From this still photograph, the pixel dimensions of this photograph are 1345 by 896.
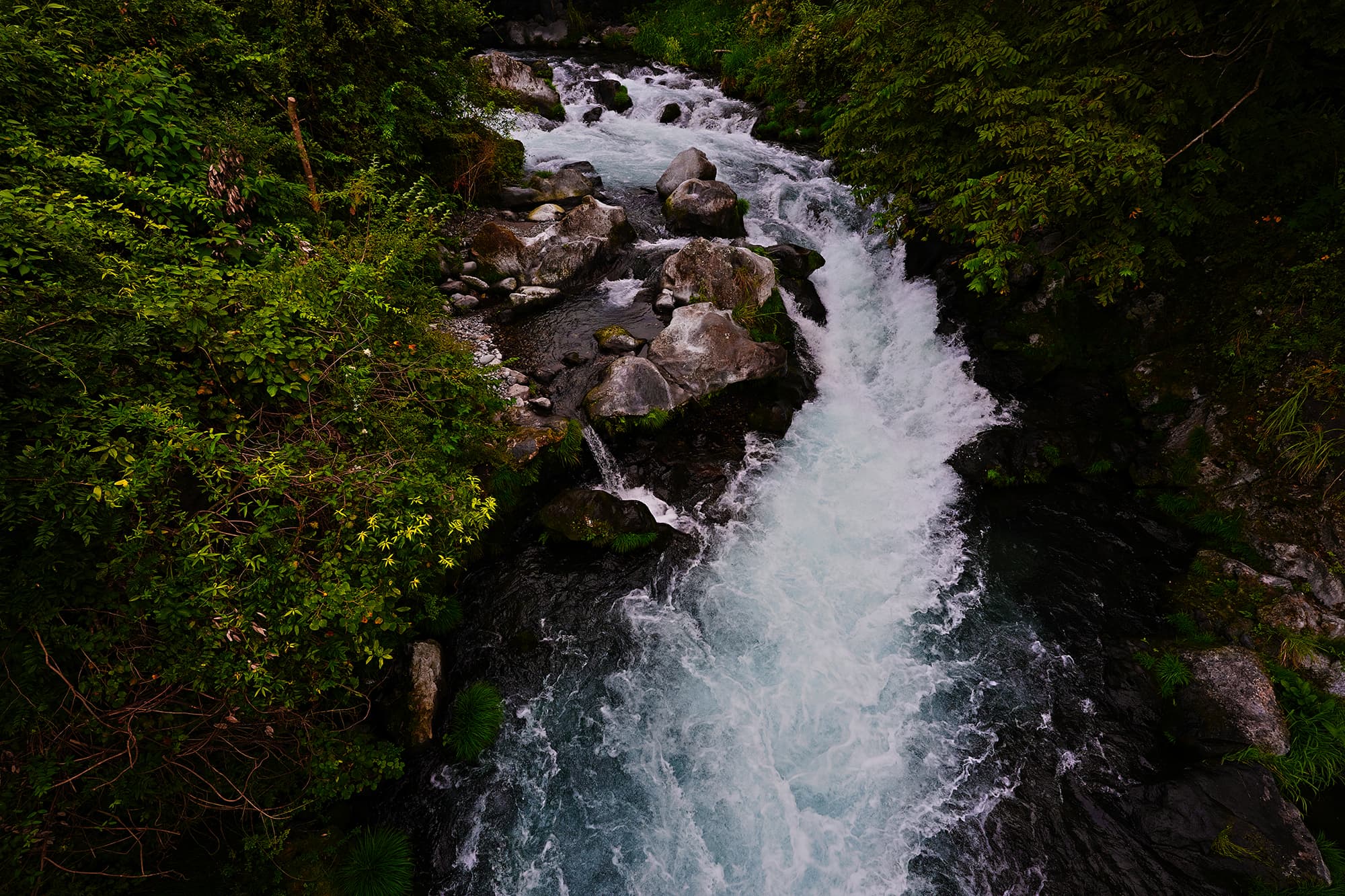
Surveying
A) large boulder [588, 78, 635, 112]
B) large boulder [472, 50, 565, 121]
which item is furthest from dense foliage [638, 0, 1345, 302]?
large boulder [588, 78, 635, 112]

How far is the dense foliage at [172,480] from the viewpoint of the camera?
322cm

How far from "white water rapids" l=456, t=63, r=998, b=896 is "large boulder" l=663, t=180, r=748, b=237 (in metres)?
4.61

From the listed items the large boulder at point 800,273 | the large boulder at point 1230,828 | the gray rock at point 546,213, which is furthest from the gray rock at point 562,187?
the large boulder at point 1230,828

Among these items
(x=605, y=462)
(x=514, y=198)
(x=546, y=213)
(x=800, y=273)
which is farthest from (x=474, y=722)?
(x=514, y=198)

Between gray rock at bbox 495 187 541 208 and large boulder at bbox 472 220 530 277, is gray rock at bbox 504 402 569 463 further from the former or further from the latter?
gray rock at bbox 495 187 541 208

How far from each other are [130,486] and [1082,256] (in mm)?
10386

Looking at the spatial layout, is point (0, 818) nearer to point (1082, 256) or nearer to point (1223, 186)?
point (1082, 256)

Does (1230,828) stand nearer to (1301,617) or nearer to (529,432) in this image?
(1301,617)

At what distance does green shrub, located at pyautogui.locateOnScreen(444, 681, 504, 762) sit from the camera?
5730mm

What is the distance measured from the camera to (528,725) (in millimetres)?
6105

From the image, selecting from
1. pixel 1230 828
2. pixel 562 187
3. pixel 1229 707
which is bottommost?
pixel 562 187

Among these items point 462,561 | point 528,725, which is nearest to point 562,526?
point 462,561

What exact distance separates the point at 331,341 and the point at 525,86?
16.7 metres

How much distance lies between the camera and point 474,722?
584cm
